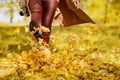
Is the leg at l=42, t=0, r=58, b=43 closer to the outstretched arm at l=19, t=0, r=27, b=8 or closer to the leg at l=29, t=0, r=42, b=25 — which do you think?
the leg at l=29, t=0, r=42, b=25

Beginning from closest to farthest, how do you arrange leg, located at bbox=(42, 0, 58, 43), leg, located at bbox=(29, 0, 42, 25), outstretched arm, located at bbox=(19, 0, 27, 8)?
leg, located at bbox=(29, 0, 42, 25)
leg, located at bbox=(42, 0, 58, 43)
outstretched arm, located at bbox=(19, 0, 27, 8)

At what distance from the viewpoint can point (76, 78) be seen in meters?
4.45

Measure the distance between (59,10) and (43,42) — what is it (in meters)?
1.14

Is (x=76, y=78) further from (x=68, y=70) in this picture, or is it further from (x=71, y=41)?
(x=71, y=41)

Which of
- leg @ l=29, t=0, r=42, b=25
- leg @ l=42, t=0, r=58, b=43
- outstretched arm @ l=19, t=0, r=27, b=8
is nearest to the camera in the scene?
leg @ l=29, t=0, r=42, b=25

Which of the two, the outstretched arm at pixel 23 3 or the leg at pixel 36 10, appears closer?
the leg at pixel 36 10

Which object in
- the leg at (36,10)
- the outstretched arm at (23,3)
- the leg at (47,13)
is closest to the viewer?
the leg at (36,10)

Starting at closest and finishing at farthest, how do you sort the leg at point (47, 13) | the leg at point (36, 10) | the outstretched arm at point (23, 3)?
the leg at point (36, 10) → the leg at point (47, 13) → the outstretched arm at point (23, 3)

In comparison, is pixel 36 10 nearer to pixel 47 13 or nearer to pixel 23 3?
pixel 47 13

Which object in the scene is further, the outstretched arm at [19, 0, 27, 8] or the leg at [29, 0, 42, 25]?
the outstretched arm at [19, 0, 27, 8]

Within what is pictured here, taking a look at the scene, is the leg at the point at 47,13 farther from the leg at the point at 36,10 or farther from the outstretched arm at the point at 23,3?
the outstretched arm at the point at 23,3

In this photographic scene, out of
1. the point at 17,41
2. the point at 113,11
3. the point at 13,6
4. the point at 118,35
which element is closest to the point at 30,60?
the point at 17,41

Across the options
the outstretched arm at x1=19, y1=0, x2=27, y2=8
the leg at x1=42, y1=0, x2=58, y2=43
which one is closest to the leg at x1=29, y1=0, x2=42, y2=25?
the leg at x1=42, y1=0, x2=58, y2=43

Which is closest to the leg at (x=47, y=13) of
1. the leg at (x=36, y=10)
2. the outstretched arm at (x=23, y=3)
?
the leg at (x=36, y=10)
